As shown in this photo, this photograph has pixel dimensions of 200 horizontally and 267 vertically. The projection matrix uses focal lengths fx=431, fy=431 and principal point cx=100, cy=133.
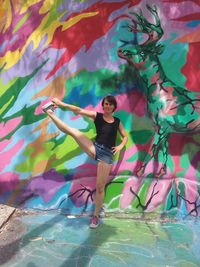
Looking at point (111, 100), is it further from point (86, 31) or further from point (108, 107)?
point (86, 31)

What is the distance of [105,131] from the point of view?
4.97 meters

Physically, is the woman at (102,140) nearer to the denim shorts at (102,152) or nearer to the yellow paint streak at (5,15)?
the denim shorts at (102,152)

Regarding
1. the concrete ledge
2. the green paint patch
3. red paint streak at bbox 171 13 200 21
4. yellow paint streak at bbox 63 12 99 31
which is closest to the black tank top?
the green paint patch

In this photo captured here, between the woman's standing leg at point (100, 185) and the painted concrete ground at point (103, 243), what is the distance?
124 millimetres

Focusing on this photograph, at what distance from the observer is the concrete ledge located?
4.95 m

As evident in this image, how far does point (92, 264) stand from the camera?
416 centimetres

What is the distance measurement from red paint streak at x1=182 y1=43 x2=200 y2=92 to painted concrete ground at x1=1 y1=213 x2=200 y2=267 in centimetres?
169

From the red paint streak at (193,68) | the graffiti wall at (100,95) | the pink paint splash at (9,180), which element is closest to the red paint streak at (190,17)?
the graffiti wall at (100,95)

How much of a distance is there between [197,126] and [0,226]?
8.65 ft

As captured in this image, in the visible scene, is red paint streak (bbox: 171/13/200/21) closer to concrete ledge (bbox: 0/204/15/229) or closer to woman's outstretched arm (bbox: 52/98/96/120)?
woman's outstretched arm (bbox: 52/98/96/120)

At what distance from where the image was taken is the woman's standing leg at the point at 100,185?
16.5ft

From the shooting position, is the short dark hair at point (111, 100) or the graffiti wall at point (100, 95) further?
the graffiti wall at point (100, 95)

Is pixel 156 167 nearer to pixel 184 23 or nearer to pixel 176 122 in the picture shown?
pixel 176 122

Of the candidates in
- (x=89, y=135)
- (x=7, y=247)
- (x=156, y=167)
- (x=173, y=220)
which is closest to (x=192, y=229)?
(x=173, y=220)
